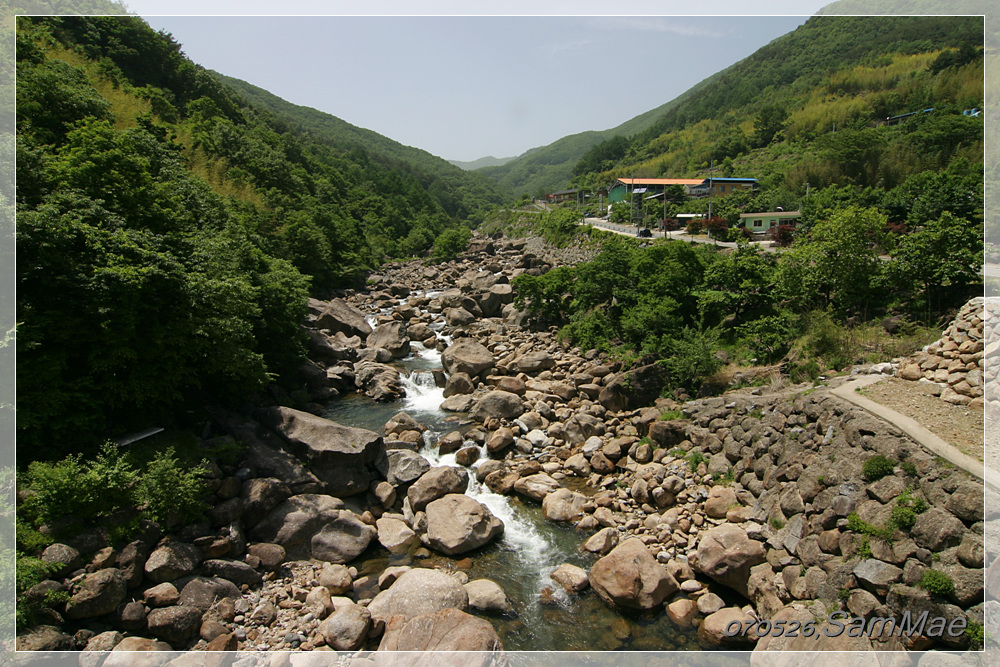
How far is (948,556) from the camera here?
8.72 m

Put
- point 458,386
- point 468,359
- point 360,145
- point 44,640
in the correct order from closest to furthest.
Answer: point 44,640
point 458,386
point 468,359
point 360,145

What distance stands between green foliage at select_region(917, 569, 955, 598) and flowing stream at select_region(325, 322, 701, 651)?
4.33 meters

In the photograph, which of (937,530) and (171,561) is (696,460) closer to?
(937,530)

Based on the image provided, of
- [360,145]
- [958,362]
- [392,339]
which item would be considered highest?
[360,145]

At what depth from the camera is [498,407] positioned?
2066 cm

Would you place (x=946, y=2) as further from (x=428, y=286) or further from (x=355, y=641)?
(x=355, y=641)

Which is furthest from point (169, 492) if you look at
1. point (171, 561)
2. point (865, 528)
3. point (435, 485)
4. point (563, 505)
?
point (865, 528)

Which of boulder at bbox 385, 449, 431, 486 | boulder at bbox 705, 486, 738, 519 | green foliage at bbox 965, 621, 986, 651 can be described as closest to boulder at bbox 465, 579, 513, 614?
boulder at bbox 385, 449, 431, 486

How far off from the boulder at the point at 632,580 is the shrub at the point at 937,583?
4674 millimetres

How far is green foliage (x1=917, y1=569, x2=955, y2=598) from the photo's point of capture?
27.4ft

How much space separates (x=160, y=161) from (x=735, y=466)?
26.2 metres

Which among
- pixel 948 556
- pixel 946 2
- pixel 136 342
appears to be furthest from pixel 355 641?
pixel 946 2

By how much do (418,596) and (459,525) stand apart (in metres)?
2.72

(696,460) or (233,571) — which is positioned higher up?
(233,571)
